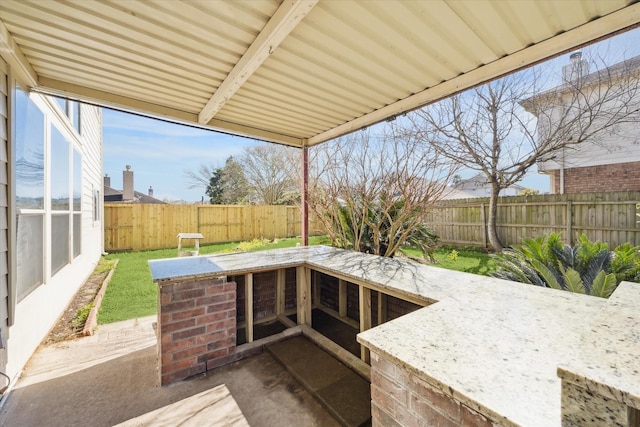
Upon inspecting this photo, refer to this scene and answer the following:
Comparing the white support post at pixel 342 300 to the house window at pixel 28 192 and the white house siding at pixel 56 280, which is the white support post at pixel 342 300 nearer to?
the white house siding at pixel 56 280

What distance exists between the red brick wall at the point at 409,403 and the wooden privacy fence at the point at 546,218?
5.13m

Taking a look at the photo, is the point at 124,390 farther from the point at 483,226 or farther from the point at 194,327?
the point at 483,226

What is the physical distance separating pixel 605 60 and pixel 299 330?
799 cm

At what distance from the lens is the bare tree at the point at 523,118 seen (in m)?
5.75

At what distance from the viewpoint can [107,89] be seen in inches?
103

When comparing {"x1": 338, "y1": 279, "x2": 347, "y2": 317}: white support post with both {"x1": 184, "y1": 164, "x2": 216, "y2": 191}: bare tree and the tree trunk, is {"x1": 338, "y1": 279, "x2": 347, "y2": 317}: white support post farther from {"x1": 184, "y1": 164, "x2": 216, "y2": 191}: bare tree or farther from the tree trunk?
{"x1": 184, "y1": 164, "x2": 216, "y2": 191}: bare tree

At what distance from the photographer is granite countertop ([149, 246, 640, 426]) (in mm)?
762

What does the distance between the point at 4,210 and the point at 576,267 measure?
5.73 m

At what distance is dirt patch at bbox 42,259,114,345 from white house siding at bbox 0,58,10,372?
3.84 ft

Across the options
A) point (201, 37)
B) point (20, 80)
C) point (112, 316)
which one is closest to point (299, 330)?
point (112, 316)

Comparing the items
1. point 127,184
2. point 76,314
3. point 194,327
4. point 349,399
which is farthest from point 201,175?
point 349,399

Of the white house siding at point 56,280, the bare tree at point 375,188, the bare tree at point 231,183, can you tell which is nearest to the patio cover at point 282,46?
the white house siding at point 56,280

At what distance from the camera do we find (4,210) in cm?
210

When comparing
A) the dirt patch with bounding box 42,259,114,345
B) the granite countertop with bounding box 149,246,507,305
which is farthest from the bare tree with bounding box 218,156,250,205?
the granite countertop with bounding box 149,246,507,305
